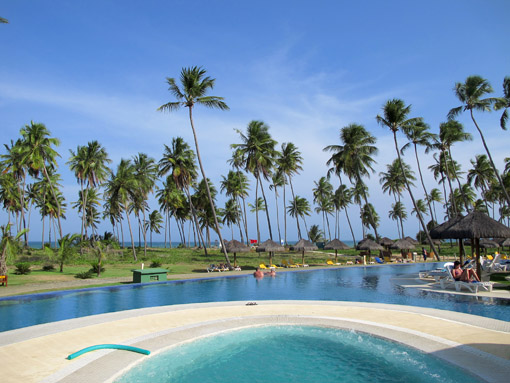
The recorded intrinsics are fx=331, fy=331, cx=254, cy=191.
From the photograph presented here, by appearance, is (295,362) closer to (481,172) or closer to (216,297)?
(216,297)

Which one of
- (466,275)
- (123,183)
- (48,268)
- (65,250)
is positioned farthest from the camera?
(123,183)

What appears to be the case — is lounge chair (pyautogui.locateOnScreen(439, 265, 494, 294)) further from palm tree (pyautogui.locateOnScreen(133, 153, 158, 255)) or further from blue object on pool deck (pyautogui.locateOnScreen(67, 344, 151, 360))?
Answer: palm tree (pyautogui.locateOnScreen(133, 153, 158, 255))

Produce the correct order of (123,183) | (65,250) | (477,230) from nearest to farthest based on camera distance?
(477,230), (65,250), (123,183)

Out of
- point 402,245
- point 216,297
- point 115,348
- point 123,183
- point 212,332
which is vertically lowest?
point 216,297

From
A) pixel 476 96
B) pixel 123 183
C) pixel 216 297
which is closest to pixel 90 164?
pixel 123 183

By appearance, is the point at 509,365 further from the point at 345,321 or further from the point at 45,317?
the point at 45,317

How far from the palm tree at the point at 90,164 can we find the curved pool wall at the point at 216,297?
24.5 m

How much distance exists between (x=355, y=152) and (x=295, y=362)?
32036mm

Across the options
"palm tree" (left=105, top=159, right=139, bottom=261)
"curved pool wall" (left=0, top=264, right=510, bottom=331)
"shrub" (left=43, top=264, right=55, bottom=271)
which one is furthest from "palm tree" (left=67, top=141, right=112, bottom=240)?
"curved pool wall" (left=0, top=264, right=510, bottom=331)

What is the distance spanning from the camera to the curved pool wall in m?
11.5

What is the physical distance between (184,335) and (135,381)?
2.45 metres

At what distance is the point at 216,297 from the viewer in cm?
1495

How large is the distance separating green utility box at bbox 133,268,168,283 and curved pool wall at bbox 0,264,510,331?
1.52ft

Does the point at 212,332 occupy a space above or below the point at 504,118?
below
